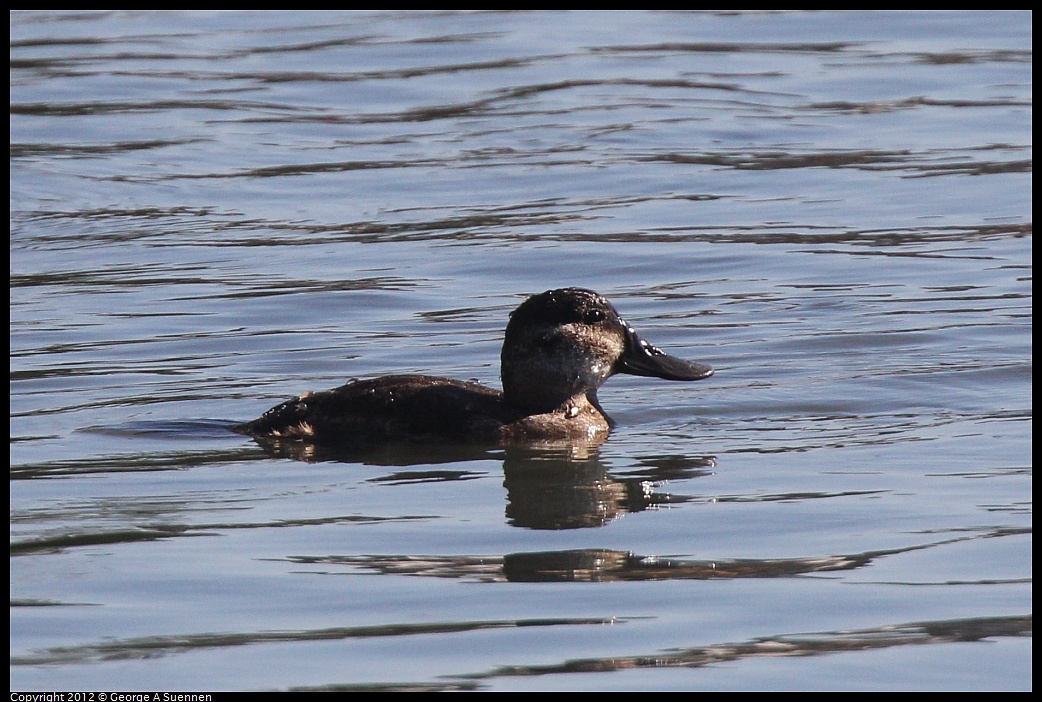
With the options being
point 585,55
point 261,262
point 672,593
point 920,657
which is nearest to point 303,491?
point 672,593

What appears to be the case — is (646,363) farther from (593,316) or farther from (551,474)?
(551,474)

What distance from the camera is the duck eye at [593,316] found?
27.8ft

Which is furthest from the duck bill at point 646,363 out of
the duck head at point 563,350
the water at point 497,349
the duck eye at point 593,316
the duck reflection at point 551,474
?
the duck reflection at point 551,474

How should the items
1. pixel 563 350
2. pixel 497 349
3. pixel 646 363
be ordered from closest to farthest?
pixel 563 350, pixel 646 363, pixel 497 349

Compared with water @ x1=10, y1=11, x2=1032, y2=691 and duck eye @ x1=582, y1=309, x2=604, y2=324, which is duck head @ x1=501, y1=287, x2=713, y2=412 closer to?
duck eye @ x1=582, y1=309, x2=604, y2=324

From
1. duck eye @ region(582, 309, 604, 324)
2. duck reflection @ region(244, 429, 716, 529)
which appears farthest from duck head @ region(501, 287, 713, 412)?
duck reflection @ region(244, 429, 716, 529)

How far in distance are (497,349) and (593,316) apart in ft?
6.13

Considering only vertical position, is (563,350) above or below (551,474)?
above

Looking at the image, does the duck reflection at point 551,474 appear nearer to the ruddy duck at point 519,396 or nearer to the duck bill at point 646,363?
the ruddy duck at point 519,396

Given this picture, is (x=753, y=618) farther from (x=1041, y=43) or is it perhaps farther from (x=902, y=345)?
(x=1041, y=43)

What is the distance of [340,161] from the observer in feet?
55.2

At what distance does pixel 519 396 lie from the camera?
27.9 feet

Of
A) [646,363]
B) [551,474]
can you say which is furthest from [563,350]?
[551,474]

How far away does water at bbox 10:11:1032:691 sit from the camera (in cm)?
554
